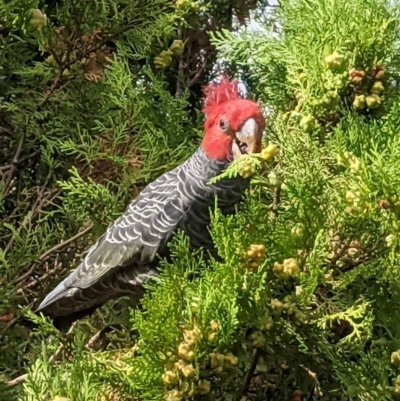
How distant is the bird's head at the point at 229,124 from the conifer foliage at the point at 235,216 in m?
0.03

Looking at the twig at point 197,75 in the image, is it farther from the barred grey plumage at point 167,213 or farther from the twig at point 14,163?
the twig at point 14,163

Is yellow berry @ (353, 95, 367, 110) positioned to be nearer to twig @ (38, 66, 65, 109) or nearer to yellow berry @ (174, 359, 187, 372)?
yellow berry @ (174, 359, 187, 372)

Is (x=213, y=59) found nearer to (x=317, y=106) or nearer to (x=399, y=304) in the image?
(x=317, y=106)

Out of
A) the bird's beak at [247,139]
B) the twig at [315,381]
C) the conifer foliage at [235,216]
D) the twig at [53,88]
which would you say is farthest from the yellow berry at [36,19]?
the twig at [315,381]

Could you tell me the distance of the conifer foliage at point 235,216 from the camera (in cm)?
67

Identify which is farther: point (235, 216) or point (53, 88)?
point (53, 88)

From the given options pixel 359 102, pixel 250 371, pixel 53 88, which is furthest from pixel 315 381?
pixel 53 88

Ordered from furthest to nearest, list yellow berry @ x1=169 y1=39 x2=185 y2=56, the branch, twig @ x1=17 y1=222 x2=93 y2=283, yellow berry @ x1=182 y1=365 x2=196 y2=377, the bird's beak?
yellow berry @ x1=169 y1=39 x2=185 y2=56, twig @ x1=17 y1=222 x2=93 y2=283, the bird's beak, the branch, yellow berry @ x1=182 y1=365 x2=196 y2=377

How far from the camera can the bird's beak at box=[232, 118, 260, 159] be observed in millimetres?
930

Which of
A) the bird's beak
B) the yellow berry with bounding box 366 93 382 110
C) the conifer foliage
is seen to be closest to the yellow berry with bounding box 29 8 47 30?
the conifer foliage

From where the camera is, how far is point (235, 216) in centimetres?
71

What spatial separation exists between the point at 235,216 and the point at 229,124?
29cm

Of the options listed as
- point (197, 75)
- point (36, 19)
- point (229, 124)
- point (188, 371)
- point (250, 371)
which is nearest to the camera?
point (188, 371)

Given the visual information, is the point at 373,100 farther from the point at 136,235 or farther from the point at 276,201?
the point at 136,235
